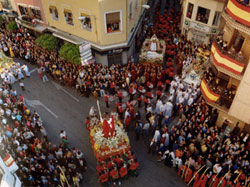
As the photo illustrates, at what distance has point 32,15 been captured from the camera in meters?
26.3

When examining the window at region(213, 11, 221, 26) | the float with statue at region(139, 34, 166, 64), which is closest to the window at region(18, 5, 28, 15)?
the float with statue at region(139, 34, 166, 64)

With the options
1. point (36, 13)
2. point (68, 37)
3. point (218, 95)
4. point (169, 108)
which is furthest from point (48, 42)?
point (218, 95)

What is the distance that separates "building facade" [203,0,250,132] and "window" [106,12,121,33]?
8943mm

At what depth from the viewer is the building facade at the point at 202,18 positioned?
2308cm

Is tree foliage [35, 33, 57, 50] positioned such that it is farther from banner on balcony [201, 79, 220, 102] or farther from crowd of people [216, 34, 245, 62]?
crowd of people [216, 34, 245, 62]

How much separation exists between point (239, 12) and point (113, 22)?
36.2 feet

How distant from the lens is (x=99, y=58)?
75.1ft

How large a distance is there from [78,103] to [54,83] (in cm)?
418

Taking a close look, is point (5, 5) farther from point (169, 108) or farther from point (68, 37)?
point (169, 108)

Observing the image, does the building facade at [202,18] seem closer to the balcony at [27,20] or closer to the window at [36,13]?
the window at [36,13]

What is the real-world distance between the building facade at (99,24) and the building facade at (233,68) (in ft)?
29.1

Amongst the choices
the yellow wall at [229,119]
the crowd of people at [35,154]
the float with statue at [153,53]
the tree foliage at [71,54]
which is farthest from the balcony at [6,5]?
the yellow wall at [229,119]

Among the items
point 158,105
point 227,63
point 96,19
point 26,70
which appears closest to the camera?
point 227,63

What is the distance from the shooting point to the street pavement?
596 inches
